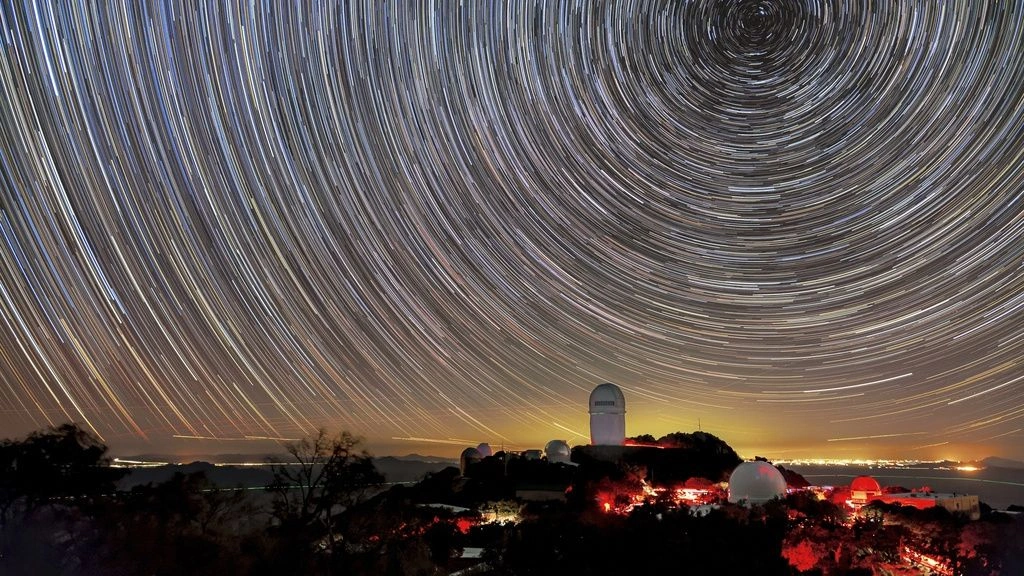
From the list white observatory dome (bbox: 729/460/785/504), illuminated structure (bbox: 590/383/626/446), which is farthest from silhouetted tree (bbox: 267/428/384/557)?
illuminated structure (bbox: 590/383/626/446)

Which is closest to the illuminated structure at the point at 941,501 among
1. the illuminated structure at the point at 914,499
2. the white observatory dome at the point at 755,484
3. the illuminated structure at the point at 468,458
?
the illuminated structure at the point at 914,499

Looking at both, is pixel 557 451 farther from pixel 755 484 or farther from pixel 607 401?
pixel 755 484

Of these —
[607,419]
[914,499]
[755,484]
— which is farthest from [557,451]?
[914,499]

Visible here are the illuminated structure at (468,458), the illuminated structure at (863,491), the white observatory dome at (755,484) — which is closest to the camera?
the white observatory dome at (755,484)

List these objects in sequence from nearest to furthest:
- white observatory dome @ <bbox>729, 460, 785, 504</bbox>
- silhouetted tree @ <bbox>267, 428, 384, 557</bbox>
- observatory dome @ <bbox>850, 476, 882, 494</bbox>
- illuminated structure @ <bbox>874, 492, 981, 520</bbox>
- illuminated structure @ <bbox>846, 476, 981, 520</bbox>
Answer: silhouetted tree @ <bbox>267, 428, 384, 557</bbox>
white observatory dome @ <bbox>729, 460, 785, 504</bbox>
illuminated structure @ <bbox>874, 492, 981, 520</bbox>
illuminated structure @ <bbox>846, 476, 981, 520</bbox>
observatory dome @ <bbox>850, 476, 882, 494</bbox>

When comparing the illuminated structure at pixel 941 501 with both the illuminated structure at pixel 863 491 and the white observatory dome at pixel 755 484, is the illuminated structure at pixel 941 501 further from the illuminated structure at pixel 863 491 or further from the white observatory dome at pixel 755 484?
the white observatory dome at pixel 755 484

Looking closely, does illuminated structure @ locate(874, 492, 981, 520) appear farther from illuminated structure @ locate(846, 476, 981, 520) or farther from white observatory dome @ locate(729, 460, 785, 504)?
white observatory dome @ locate(729, 460, 785, 504)
